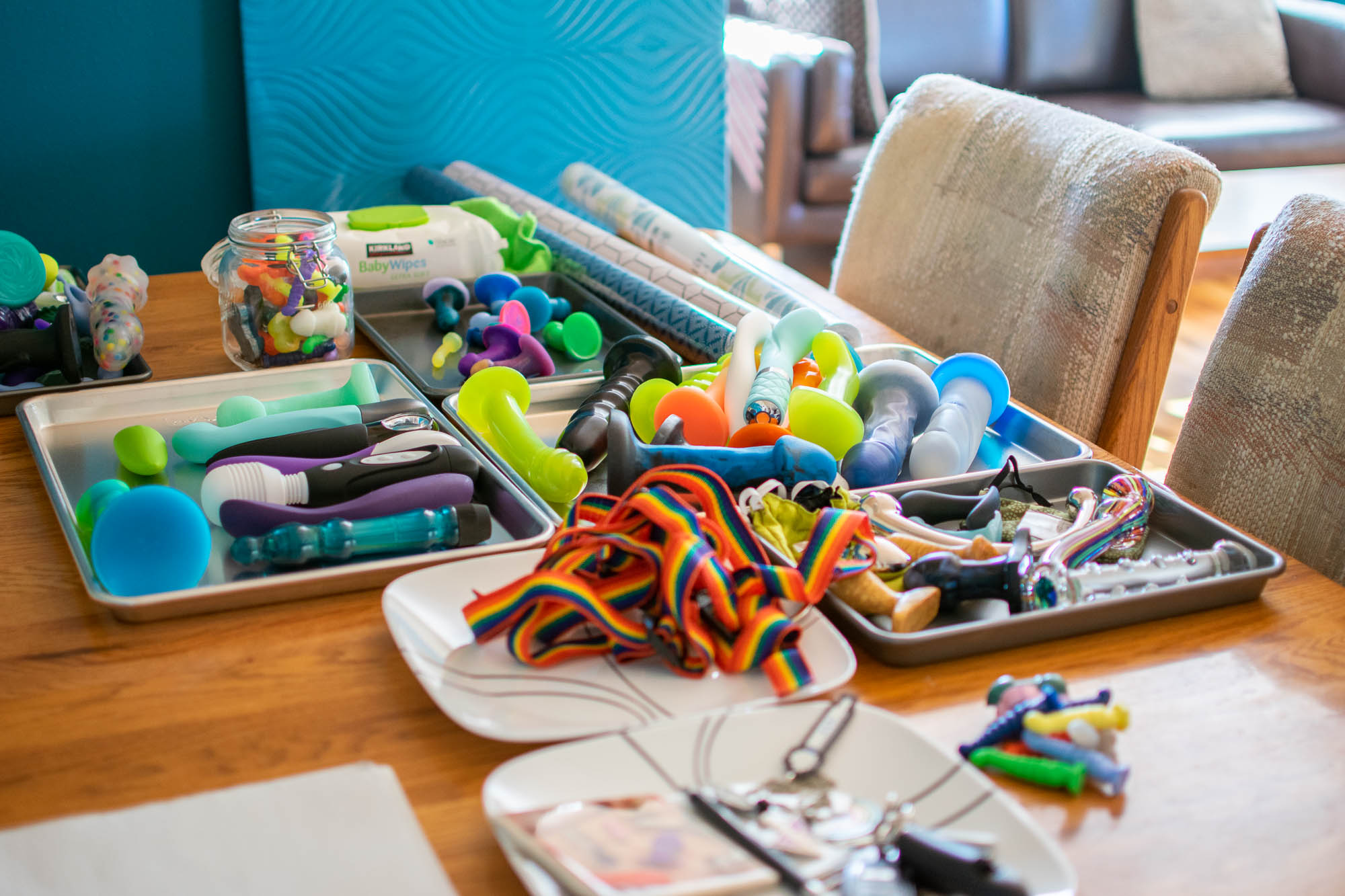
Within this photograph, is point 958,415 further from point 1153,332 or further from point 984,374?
point 1153,332

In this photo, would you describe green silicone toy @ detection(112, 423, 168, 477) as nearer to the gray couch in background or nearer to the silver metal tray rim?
the silver metal tray rim

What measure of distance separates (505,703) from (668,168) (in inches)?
60.4

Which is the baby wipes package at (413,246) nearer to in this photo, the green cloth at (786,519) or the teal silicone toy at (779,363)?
the teal silicone toy at (779,363)

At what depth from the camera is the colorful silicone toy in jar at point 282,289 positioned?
3.48ft

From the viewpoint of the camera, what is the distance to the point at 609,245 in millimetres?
1421

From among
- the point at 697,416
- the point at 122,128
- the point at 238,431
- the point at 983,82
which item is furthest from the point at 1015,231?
the point at 983,82

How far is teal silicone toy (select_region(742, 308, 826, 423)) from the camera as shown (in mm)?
868

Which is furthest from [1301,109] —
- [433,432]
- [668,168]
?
[433,432]

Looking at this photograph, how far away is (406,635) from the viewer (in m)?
0.65

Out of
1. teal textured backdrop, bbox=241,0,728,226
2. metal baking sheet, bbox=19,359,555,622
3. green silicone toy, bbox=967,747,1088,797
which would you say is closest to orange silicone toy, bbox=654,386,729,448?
metal baking sheet, bbox=19,359,555,622

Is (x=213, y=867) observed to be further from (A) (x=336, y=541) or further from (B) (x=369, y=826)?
(A) (x=336, y=541)

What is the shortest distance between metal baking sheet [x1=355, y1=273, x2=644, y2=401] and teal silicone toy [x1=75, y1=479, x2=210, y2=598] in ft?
1.26

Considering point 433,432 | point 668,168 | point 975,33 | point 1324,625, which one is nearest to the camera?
point 1324,625

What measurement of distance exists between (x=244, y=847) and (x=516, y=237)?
0.99 metres
